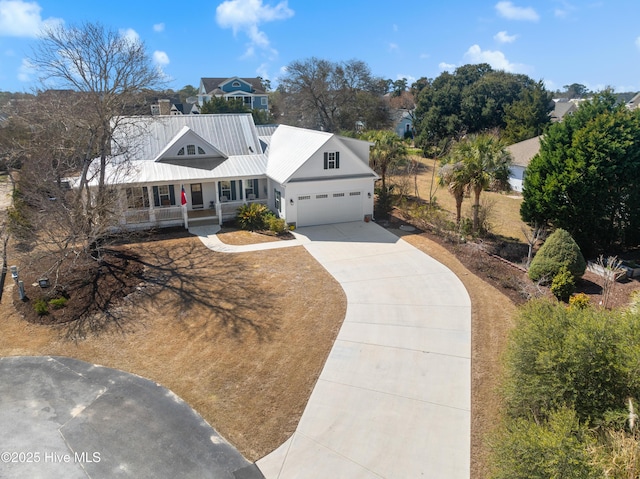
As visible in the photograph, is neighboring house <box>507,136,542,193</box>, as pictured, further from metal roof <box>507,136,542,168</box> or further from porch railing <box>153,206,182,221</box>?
porch railing <box>153,206,182,221</box>

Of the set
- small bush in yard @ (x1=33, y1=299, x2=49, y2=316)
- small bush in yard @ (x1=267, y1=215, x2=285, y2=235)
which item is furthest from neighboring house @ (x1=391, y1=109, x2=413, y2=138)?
small bush in yard @ (x1=33, y1=299, x2=49, y2=316)

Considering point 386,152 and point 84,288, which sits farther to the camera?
point 386,152

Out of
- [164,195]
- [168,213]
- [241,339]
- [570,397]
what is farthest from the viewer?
[164,195]

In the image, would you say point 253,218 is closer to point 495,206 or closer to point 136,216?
point 136,216

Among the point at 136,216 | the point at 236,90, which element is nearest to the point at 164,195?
the point at 136,216

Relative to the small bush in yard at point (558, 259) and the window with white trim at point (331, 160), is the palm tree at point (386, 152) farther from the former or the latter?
the small bush in yard at point (558, 259)

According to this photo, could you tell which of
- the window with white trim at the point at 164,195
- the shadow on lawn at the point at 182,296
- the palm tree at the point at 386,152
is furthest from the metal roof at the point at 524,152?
the shadow on lawn at the point at 182,296

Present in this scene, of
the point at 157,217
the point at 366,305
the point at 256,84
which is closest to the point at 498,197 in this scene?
the point at 366,305
